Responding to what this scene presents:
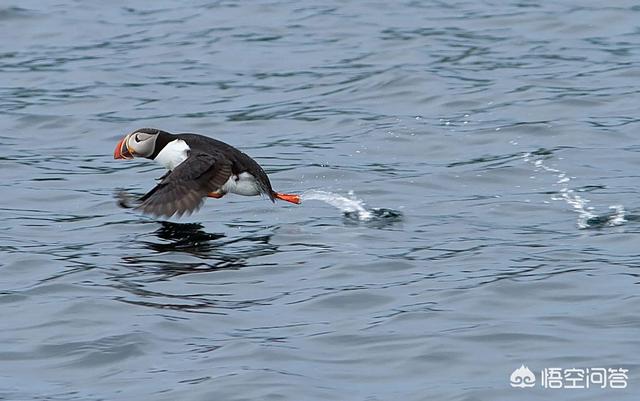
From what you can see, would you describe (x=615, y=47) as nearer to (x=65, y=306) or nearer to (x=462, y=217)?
(x=462, y=217)

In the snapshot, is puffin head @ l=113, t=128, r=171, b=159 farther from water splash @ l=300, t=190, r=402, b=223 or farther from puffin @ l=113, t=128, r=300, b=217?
water splash @ l=300, t=190, r=402, b=223

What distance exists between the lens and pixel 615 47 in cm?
1492

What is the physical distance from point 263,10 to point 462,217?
324 inches

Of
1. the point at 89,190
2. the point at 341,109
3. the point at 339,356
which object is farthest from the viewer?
the point at 341,109

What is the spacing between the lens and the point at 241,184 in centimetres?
949

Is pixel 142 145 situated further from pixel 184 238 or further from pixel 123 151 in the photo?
pixel 184 238

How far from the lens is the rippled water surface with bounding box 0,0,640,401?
6.78 m

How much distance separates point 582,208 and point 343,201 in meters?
1.60

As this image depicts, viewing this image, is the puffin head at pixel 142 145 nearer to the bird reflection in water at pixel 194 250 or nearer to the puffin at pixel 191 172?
the puffin at pixel 191 172

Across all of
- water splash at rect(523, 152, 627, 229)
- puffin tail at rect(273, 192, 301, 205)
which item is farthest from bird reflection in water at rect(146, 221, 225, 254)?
water splash at rect(523, 152, 627, 229)

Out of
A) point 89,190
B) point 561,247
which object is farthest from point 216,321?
point 89,190

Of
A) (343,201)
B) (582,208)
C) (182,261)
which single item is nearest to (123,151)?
(343,201)

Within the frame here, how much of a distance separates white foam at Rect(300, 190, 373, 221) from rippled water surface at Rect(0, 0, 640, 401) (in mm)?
74

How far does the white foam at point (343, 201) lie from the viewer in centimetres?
966
